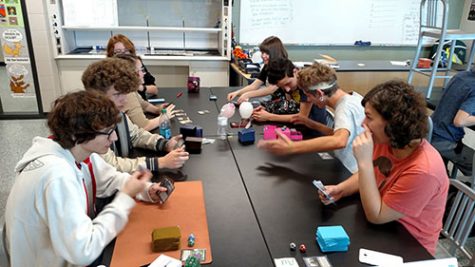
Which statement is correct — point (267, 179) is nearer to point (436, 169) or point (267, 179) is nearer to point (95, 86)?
point (436, 169)

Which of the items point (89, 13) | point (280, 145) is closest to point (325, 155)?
point (280, 145)

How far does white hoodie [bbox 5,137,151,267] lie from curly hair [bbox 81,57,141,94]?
61cm

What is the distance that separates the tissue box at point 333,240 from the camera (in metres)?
1.32

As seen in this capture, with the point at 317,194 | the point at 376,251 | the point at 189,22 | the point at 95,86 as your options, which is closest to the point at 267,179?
the point at 317,194

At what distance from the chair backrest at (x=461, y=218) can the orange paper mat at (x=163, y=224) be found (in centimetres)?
117

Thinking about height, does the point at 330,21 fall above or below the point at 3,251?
above

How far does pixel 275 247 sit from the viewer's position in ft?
4.42

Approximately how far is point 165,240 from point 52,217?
374mm

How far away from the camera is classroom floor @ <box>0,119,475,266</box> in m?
3.25

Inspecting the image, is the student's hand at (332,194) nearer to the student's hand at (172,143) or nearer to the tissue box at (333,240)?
the tissue box at (333,240)

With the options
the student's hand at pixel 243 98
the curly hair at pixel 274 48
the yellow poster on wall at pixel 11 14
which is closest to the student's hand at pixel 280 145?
the student's hand at pixel 243 98

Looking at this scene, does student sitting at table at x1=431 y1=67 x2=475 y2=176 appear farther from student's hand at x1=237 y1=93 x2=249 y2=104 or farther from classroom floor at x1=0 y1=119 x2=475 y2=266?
classroom floor at x1=0 y1=119 x2=475 y2=266

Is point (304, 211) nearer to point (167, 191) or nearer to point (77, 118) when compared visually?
point (167, 191)

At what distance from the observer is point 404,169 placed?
1.47m
